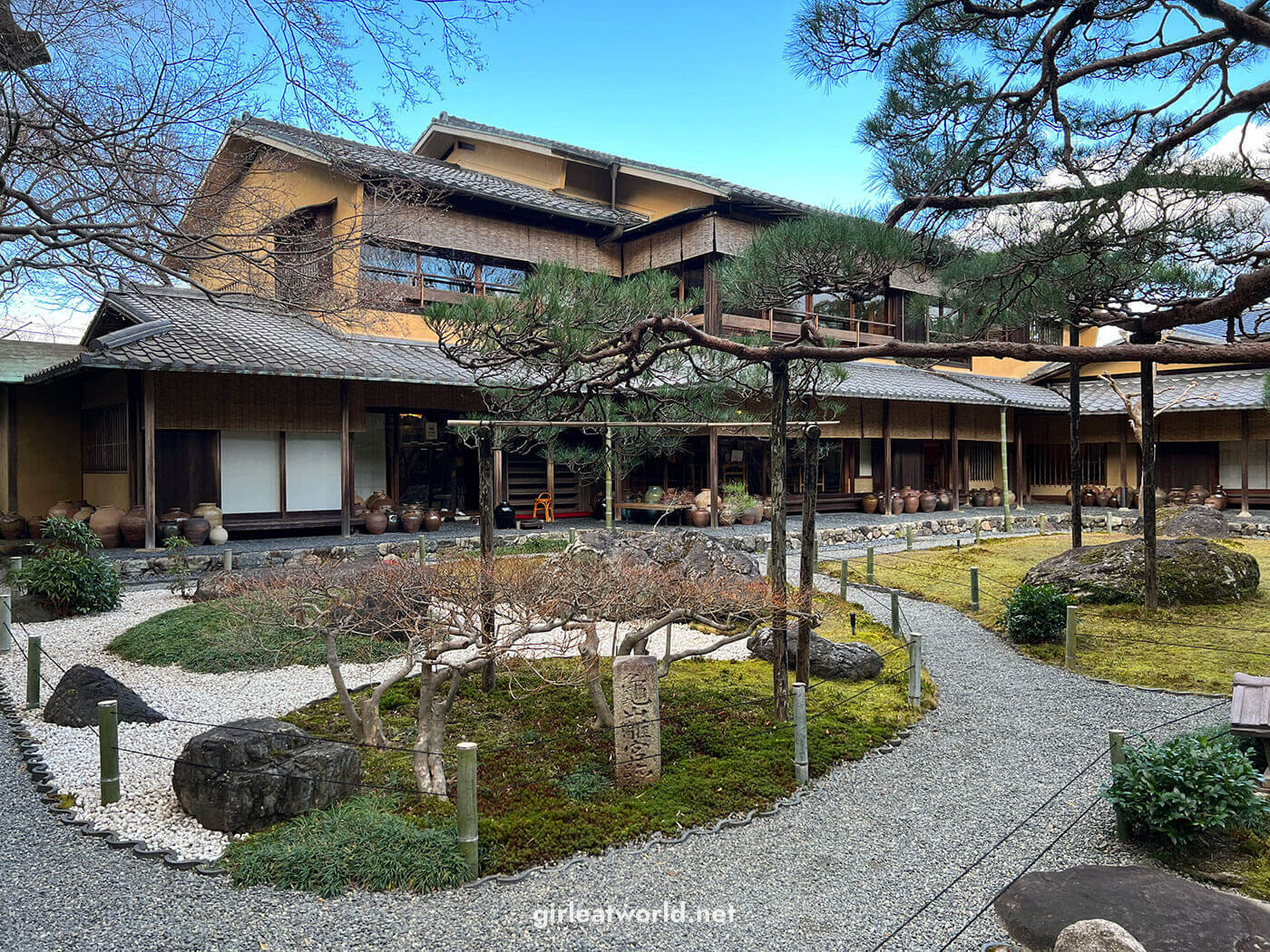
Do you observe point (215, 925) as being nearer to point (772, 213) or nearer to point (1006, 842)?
point (1006, 842)

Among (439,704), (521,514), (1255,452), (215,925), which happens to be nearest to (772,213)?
(521,514)

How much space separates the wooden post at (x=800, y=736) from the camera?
4766 millimetres

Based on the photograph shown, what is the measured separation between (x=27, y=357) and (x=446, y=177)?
30.4ft

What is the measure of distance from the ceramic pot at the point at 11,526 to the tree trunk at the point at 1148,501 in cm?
1714

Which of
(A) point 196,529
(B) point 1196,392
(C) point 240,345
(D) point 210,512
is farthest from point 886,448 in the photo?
(A) point 196,529

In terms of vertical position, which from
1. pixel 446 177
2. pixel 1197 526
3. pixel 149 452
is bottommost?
pixel 1197 526

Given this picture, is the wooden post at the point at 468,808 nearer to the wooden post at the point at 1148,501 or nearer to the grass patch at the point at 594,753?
the grass patch at the point at 594,753

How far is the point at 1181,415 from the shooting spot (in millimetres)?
20031

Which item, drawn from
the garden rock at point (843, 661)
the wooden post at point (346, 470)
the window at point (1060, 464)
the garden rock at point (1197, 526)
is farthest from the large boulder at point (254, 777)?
the window at point (1060, 464)

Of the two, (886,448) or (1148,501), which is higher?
(886,448)

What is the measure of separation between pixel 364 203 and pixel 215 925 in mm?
13242

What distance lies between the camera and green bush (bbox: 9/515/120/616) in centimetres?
900

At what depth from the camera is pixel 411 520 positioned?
47.0 ft

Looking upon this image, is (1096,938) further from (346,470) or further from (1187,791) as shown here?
(346,470)
